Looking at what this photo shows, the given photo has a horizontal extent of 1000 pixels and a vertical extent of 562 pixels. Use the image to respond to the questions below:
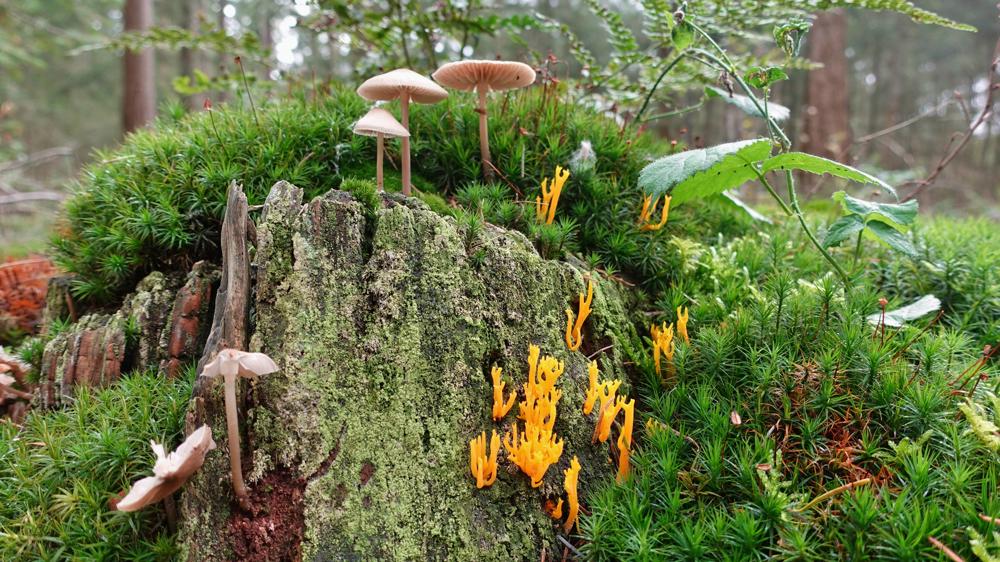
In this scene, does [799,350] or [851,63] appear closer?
Answer: [799,350]

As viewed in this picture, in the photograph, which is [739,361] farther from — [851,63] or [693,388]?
[851,63]

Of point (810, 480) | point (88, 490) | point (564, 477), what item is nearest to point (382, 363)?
point (564, 477)

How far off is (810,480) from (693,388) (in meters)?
0.59

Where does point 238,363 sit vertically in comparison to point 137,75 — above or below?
below

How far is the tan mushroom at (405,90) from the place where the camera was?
285 cm

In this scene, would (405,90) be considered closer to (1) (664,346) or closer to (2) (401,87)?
(2) (401,87)

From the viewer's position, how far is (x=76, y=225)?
351 cm

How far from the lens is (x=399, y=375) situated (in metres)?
2.39

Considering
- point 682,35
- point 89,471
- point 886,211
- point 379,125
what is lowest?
point 89,471

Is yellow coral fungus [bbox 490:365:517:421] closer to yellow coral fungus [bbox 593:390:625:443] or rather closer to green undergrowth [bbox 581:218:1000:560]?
yellow coral fungus [bbox 593:390:625:443]

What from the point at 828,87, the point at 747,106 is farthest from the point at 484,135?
the point at 828,87

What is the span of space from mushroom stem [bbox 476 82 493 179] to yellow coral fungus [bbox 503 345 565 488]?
152 centimetres

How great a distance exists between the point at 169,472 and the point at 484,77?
261cm

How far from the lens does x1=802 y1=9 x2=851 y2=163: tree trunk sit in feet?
28.5
